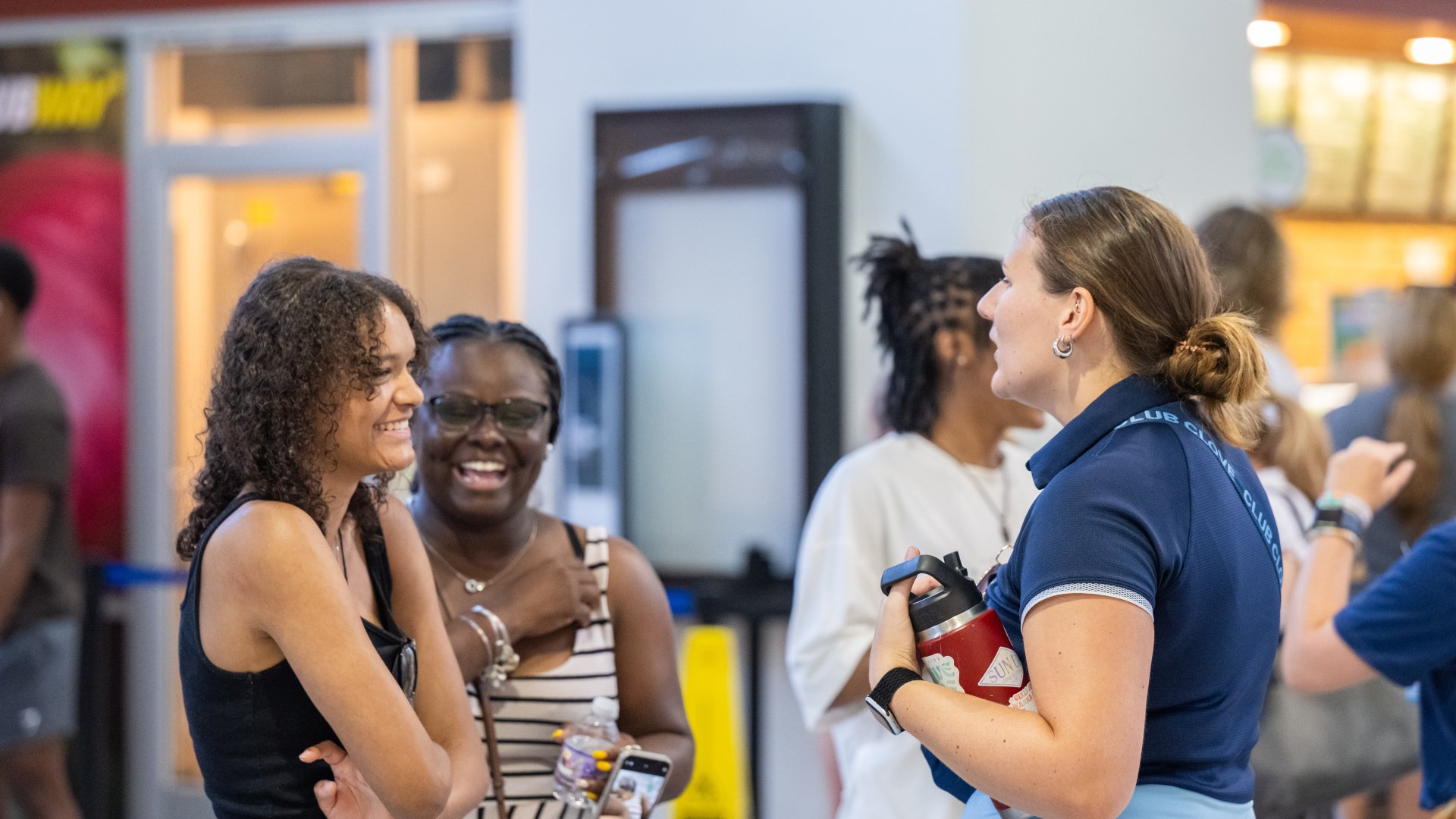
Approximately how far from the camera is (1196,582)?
4.95 feet

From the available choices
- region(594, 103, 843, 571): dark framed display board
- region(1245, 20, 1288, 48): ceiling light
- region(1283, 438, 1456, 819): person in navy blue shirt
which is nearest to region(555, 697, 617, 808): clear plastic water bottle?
region(1283, 438, 1456, 819): person in navy blue shirt

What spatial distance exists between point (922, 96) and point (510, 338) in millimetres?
2285

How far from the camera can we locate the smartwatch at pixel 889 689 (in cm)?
161

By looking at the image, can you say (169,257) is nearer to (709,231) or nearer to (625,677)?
(709,231)

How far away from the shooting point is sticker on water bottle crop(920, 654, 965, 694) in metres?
1.59

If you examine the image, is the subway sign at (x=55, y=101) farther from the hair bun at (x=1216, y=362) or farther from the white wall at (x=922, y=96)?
the hair bun at (x=1216, y=362)

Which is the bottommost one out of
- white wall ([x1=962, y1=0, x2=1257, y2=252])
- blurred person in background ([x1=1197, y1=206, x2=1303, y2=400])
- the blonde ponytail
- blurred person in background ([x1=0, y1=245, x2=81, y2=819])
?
blurred person in background ([x1=0, y1=245, x2=81, y2=819])

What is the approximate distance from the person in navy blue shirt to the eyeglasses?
139 cm

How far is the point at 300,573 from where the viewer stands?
5.32 ft

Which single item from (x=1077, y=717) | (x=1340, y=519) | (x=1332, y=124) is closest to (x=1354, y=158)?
(x=1332, y=124)

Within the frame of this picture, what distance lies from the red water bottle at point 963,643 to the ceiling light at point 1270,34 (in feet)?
16.7

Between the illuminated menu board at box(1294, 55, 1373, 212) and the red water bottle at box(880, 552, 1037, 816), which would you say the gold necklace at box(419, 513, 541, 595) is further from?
the illuminated menu board at box(1294, 55, 1373, 212)

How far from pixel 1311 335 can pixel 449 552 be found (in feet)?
17.1

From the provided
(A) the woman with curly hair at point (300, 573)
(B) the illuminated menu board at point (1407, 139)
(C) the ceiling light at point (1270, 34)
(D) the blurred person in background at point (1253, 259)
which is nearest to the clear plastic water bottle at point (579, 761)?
(A) the woman with curly hair at point (300, 573)
